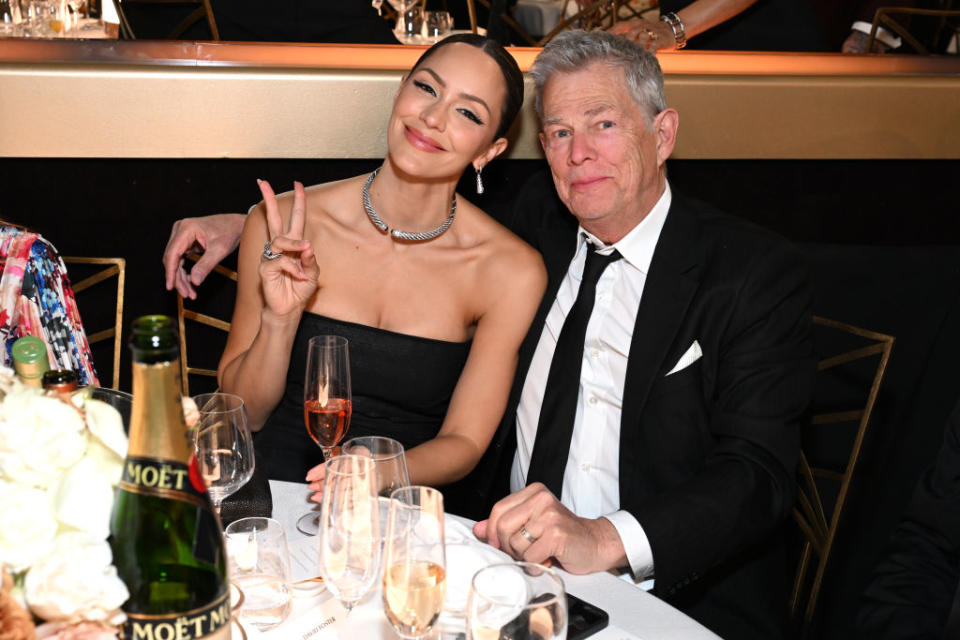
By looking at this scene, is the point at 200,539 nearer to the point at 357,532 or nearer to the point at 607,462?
the point at 357,532

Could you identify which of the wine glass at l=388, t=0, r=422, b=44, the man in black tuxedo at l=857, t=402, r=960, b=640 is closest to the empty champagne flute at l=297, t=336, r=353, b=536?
the man in black tuxedo at l=857, t=402, r=960, b=640

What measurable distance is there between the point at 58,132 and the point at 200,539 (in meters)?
1.80

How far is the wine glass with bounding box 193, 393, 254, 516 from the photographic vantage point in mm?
1321

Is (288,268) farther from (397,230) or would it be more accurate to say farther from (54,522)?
(54,522)

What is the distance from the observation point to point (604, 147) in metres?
1.98

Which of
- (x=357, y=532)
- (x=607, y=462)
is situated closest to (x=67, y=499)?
(x=357, y=532)

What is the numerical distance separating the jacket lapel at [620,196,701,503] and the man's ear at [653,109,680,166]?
22cm

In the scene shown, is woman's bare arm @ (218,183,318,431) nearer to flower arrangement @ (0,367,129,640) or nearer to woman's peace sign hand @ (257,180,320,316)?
woman's peace sign hand @ (257,180,320,316)

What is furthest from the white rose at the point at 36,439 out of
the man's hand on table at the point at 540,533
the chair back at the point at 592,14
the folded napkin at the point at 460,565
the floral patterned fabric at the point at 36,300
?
the chair back at the point at 592,14

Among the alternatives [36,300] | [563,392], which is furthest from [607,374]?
[36,300]

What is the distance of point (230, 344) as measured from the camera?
7.29 ft

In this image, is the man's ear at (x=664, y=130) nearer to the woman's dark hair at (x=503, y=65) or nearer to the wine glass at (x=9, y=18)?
the woman's dark hair at (x=503, y=65)

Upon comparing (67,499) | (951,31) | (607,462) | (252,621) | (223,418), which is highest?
(951,31)

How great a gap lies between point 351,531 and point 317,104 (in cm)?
161
